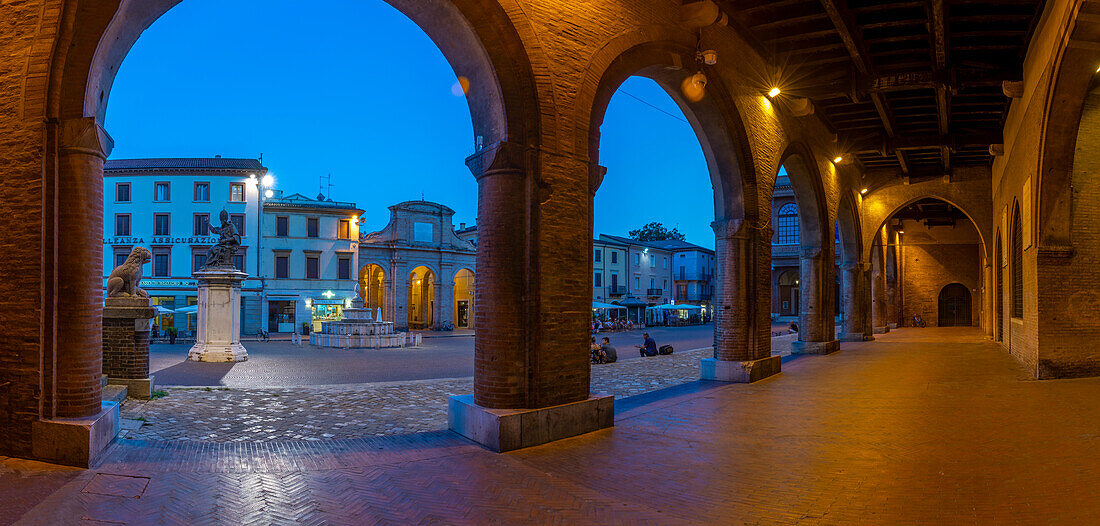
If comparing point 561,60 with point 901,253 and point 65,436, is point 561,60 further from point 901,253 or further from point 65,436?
point 901,253

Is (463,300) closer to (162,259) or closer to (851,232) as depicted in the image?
(162,259)

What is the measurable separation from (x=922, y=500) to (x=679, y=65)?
701cm

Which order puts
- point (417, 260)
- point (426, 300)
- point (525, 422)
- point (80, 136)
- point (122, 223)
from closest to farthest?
point (80, 136)
point (525, 422)
point (122, 223)
point (417, 260)
point (426, 300)

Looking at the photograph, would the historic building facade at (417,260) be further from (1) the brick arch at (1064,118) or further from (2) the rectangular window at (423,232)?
(1) the brick arch at (1064,118)

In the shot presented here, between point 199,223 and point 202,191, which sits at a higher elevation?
point 202,191

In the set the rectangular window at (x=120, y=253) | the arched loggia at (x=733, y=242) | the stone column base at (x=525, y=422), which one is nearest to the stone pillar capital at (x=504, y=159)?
the stone column base at (x=525, y=422)

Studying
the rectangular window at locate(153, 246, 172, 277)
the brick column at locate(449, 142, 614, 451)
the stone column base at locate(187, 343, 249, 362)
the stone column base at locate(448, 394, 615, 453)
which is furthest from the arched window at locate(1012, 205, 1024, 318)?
the rectangular window at locate(153, 246, 172, 277)

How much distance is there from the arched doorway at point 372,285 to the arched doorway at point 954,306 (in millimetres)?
35380

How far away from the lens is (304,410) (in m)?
9.34

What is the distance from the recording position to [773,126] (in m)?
13.2

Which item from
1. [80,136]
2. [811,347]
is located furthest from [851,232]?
[80,136]

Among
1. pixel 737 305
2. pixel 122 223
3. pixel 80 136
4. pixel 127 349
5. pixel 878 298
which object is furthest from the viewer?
pixel 122 223

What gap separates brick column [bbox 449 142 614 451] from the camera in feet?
21.8

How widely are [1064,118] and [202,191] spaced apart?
37985 mm
